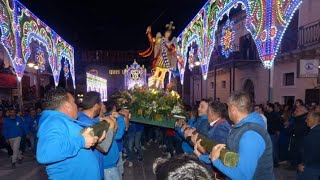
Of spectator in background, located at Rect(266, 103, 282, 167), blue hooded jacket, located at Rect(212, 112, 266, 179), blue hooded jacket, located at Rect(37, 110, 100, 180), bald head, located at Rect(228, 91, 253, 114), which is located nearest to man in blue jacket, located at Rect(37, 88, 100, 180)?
blue hooded jacket, located at Rect(37, 110, 100, 180)

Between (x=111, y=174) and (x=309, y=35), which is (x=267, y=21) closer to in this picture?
(x=111, y=174)

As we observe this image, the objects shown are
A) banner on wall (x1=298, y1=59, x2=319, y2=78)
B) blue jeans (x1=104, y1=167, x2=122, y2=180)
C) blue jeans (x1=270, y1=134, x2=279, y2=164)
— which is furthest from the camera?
banner on wall (x1=298, y1=59, x2=319, y2=78)

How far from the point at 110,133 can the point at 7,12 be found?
8.72 m

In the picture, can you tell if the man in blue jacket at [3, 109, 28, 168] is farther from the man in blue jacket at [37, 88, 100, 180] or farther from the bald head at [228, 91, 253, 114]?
the bald head at [228, 91, 253, 114]

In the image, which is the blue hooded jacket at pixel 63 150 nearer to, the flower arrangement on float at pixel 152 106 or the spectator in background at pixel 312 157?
the spectator in background at pixel 312 157

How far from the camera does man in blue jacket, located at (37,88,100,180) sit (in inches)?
109

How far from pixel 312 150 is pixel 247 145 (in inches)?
108

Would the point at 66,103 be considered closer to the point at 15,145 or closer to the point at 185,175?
the point at 185,175

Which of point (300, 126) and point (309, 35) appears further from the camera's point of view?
point (309, 35)

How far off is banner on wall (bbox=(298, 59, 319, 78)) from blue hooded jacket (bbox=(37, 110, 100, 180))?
1050cm

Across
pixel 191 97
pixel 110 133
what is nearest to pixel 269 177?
pixel 110 133

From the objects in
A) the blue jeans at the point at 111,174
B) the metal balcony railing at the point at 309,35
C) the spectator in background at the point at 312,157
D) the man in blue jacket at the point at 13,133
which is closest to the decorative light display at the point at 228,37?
the metal balcony railing at the point at 309,35

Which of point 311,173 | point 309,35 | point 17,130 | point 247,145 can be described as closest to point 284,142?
point 311,173

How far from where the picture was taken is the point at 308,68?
11984 mm
